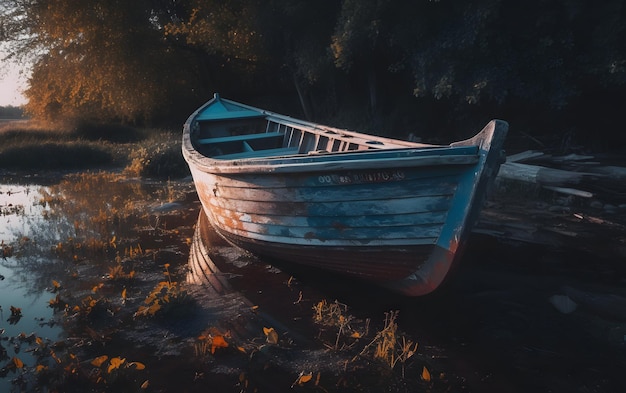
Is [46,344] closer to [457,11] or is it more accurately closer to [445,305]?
[445,305]

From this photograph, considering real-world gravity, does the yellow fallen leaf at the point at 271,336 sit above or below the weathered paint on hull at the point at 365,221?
below

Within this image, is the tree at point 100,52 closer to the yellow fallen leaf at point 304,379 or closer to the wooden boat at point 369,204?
the wooden boat at point 369,204

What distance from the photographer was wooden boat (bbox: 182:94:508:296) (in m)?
3.74

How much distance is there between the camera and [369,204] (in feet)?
13.6

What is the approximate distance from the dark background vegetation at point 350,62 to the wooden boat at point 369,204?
5.21 m

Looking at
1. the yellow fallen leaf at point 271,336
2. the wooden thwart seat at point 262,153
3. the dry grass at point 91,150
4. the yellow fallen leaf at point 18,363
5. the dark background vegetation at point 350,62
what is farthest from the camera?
the dry grass at point 91,150

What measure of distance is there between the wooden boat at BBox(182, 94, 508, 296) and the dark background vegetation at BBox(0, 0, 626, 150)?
5.21 metres

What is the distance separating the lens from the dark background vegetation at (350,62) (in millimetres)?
8977

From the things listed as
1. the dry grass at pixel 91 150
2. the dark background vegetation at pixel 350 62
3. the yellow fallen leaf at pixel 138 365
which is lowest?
the dry grass at pixel 91 150

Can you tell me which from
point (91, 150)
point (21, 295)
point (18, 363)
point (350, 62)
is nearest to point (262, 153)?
point (21, 295)

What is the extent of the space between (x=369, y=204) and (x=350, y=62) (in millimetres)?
8085

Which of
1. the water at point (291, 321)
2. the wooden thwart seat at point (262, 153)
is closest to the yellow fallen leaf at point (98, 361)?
the water at point (291, 321)

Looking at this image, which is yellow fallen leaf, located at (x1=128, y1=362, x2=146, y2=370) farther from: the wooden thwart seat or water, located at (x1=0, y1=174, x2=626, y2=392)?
the wooden thwart seat

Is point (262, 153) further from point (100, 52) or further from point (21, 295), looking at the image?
point (100, 52)
